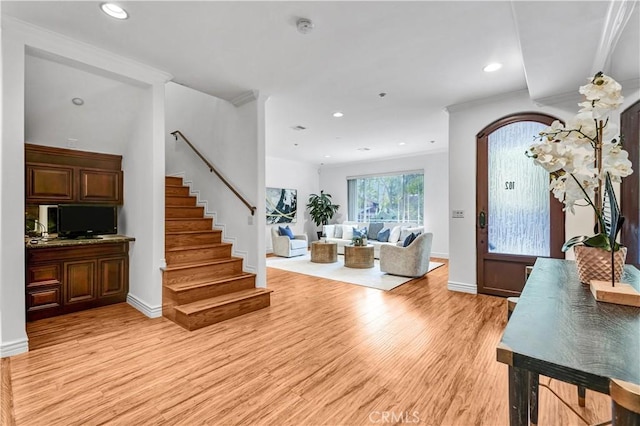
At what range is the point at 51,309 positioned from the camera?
3262mm

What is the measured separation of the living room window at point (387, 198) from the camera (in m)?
8.23

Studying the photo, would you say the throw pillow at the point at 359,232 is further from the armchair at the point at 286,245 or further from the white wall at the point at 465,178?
the white wall at the point at 465,178

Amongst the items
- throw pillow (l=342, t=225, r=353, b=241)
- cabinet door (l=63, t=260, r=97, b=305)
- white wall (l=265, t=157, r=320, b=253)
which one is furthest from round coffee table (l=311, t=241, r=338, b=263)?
cabinet door (l=63, t=260, r=97, b=305)

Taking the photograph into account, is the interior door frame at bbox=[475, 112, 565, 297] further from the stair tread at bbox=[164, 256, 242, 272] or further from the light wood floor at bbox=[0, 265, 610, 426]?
the stair tread at bbox=[164, 256, 242, 272]

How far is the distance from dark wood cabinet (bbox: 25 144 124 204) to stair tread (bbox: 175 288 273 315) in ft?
6.07

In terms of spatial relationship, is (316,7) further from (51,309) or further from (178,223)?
(51,309)

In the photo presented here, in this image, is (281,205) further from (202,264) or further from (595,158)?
(595,158)

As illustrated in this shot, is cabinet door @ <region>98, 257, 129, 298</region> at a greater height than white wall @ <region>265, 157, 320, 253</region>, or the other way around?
white wall @ <region>265, 157, 320, 253</region>

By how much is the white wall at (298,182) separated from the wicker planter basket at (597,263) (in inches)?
291

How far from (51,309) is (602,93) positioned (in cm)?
477

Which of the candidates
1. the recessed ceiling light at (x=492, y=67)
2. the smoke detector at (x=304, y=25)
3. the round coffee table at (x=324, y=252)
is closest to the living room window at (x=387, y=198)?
the round coffee table at (x=324, y=252)

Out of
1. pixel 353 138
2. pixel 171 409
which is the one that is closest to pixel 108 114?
pixel 171 409

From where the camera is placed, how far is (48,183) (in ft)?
11.4
